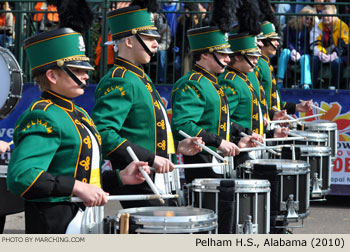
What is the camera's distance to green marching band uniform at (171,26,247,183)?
240 inches

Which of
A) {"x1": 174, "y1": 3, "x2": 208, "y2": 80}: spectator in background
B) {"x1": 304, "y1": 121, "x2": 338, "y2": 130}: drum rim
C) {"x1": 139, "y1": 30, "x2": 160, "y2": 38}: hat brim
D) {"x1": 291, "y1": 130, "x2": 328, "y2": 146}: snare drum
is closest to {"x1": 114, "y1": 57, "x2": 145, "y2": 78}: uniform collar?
{"x1": 139, "y1": 30, "x2": 160, "y2": 38}: hat brim

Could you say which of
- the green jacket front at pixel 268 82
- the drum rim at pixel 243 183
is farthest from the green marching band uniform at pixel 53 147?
the green jacket front at pixel 268 82

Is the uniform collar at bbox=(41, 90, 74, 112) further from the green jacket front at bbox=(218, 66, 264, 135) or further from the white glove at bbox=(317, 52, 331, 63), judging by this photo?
the white glove at bbox=(317, 52, 331, 63)

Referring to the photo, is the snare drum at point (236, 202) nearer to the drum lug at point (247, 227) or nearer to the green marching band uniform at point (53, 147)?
the drum lug at point (247, 227)

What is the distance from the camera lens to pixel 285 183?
261 inches

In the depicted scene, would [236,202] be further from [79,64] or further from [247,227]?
[79,64]

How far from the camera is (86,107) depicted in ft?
33.8

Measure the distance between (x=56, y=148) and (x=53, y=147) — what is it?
0.07 feet

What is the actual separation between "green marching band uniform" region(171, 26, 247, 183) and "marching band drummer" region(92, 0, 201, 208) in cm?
83

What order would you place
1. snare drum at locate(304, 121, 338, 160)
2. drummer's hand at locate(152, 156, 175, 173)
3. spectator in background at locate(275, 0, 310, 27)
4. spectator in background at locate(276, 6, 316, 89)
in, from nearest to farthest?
drummer's hand at locate(152, 156, 175, 173) < snare drum at locate(304, 121, 338, 160) < spectator in background at locate(276, 6, 316, 89) < spectator in background at locate(275, 0, 310, 27)

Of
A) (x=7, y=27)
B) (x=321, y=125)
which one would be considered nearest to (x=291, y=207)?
(x=321, y=125)

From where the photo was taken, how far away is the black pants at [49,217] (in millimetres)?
3908
